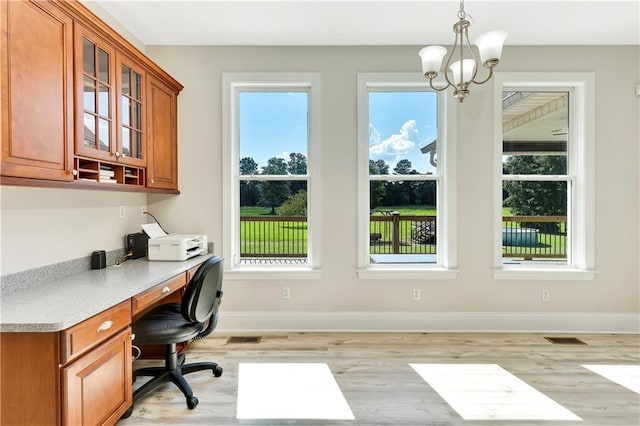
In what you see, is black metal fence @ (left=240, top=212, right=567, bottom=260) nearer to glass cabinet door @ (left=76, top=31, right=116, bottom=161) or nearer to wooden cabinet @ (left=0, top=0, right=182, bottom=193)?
wooden cabinet @ (left=0, top=0, right=182, bottom=193)

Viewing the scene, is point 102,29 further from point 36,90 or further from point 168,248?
point 168,248

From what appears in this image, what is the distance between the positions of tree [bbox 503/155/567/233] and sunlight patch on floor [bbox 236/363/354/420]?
2478 mm

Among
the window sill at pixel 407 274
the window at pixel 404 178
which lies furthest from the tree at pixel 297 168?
the window sill at pixel 407 274

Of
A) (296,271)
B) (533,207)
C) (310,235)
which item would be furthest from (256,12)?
(533,207)

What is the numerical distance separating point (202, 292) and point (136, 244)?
1.16 m

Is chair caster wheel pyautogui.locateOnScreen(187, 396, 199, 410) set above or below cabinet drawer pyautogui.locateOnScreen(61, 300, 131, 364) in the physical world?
below

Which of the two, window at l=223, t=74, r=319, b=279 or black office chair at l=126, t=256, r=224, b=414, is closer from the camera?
black office chair at l=126, t=256, r=224, b=414

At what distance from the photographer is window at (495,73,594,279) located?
3.12 metres

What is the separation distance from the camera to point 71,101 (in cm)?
175

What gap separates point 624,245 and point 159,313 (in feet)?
13.9

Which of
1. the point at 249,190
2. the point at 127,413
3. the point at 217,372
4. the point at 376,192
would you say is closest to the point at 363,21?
the point at 376,192

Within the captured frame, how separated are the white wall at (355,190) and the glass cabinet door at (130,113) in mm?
647

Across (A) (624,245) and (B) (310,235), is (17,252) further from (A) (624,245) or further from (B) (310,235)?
(A) (624,245)

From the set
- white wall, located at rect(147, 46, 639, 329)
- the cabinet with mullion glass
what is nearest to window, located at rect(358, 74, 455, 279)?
white wall, located at rect(147, 46, 639, 329)
